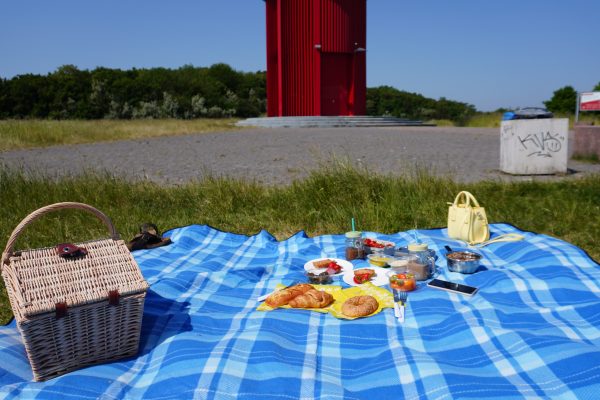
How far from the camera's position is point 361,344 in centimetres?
262

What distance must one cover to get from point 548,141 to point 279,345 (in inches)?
293

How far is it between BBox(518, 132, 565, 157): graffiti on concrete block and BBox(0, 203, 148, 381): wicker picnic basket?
7582 millimetres

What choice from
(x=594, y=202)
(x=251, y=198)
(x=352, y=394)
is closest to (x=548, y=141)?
(x=594, y=202)

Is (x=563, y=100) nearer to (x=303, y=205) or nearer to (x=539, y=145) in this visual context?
(x=539, y=145)

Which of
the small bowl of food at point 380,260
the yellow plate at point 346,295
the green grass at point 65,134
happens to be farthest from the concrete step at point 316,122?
the yellow plate at point 346,295

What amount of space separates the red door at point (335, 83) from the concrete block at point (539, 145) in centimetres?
1746

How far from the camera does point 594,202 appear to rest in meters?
5.58

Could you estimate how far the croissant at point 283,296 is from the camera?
301 centimetres

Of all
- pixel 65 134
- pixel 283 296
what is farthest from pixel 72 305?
pixel 65 134

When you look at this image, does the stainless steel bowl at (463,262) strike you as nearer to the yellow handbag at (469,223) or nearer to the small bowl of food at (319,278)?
the yellow handbag at (469,223)

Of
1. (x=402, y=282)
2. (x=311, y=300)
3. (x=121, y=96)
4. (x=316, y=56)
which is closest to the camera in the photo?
(x=311, y=300)

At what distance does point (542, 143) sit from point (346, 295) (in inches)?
260

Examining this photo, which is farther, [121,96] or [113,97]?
[121,96]

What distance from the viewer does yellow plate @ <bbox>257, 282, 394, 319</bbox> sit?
2.97m
